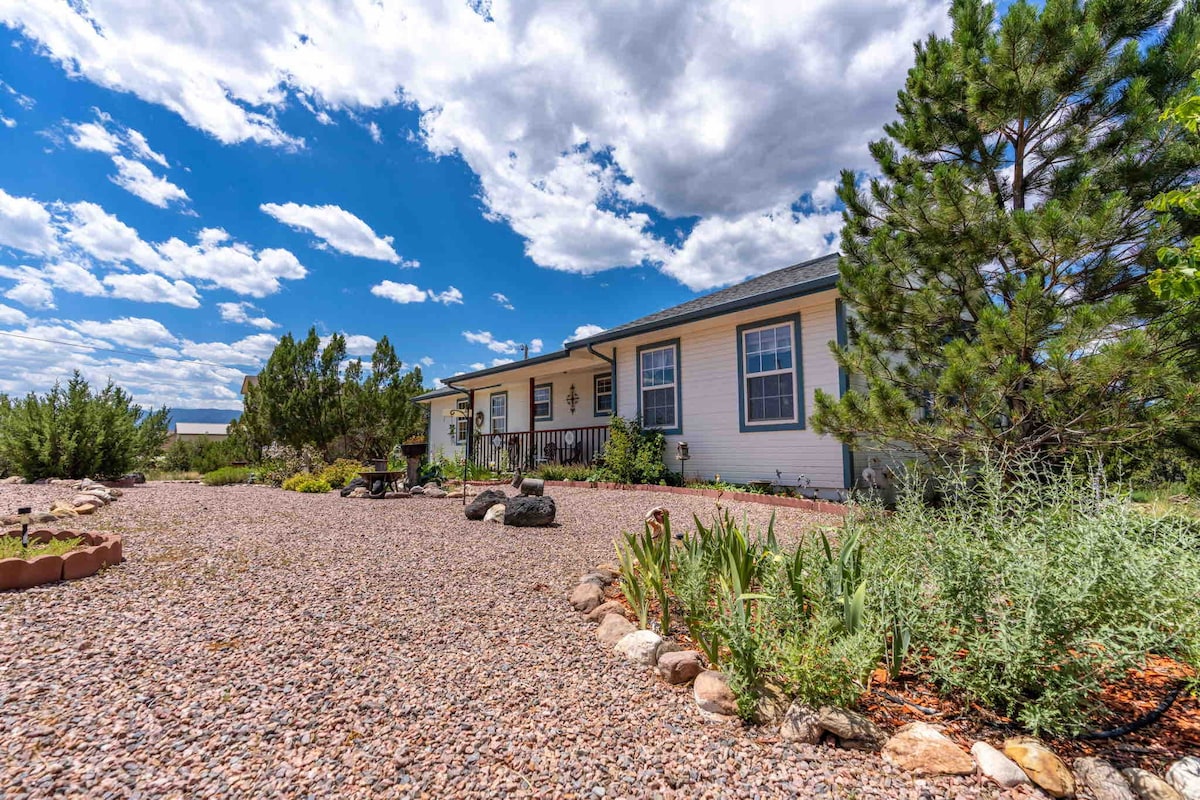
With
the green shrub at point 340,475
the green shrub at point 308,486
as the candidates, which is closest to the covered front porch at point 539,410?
the green shrub at point 340,475

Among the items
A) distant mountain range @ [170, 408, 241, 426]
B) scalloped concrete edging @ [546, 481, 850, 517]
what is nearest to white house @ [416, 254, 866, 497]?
scalloped concrete edging @ [546, 481, 850, 517]

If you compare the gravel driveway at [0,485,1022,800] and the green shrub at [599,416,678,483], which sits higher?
the green shrub at [599,416,678,483]

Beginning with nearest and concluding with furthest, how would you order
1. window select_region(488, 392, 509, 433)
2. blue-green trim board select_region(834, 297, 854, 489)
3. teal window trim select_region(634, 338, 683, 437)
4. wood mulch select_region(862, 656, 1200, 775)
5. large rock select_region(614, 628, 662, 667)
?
wood mulch select_region(862, 656, 1200, 775) < large rock select_region(614, 628, 662, 667) < blue-green trim board select_region(834, 297, 854, 489) < teal window trim select_region(634, 338, 683, 437) < window select_region(488, 392, 509, 433)

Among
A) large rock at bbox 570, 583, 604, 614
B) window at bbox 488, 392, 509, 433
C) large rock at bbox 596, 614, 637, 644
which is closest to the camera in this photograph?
large rock at bbox 596, 614, 637, 644

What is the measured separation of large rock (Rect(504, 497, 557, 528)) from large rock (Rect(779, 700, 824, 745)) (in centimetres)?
375

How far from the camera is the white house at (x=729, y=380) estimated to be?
23.6ft

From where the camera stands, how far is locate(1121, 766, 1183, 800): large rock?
137cm

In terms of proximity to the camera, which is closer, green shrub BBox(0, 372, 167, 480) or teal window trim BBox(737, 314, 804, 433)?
teal window trim BBox(737, 314, 804, 433)

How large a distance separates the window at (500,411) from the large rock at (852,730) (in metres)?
13.4

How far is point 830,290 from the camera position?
22.0 feet

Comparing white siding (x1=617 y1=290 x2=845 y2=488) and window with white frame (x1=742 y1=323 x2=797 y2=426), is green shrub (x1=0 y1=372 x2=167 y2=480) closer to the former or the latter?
white siding (x1=617 y1=290 x2=845 y2=488)

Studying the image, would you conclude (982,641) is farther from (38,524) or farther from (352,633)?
(38,524)

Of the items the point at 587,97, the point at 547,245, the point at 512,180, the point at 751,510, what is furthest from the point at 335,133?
the point at 751,510

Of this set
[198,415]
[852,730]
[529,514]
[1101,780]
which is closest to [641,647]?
[852,730]
